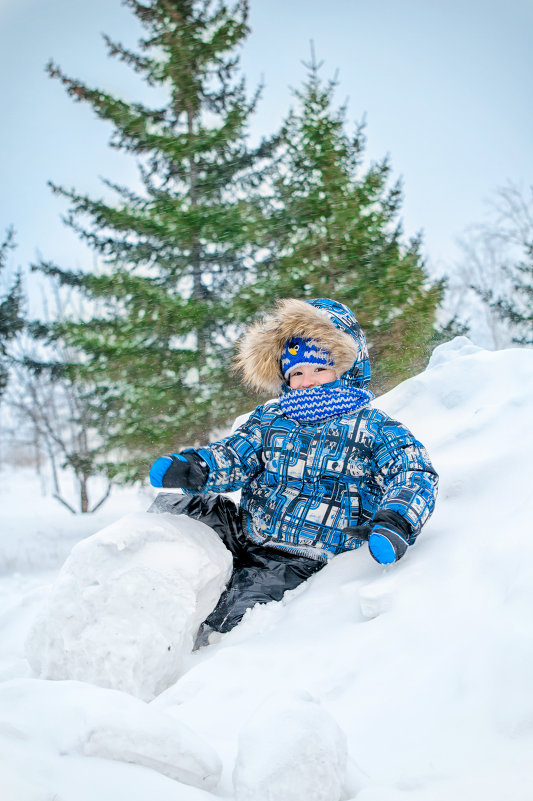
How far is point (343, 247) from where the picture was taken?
18.1 feet

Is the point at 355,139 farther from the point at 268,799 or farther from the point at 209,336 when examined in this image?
the point at 268,799

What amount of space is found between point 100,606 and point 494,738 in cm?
127

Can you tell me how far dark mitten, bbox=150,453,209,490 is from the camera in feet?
7.24

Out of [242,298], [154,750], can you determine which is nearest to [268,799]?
[154,750]

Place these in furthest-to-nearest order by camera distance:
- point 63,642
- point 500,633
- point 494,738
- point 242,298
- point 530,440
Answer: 1. point 242,298
2. point 530,440
3. point 63,642
4. point 500,633
5. point 494,738

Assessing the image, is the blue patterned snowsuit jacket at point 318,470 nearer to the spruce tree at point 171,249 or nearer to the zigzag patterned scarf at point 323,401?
the zigzag patterned scarf at point 323,401

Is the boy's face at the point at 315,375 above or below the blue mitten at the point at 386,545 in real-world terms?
above

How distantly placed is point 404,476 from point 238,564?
93 centimetres

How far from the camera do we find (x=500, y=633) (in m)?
1.31

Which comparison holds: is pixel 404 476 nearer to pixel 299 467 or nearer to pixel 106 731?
pixel 299 467

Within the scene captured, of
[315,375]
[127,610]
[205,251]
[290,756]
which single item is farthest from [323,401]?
[205,251]

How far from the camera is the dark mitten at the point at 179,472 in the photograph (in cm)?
221

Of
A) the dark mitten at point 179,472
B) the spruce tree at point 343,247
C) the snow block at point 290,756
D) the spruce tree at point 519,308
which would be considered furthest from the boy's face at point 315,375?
the spruce tree at point 519,308

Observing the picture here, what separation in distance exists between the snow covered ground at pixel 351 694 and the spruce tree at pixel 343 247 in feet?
9.69
